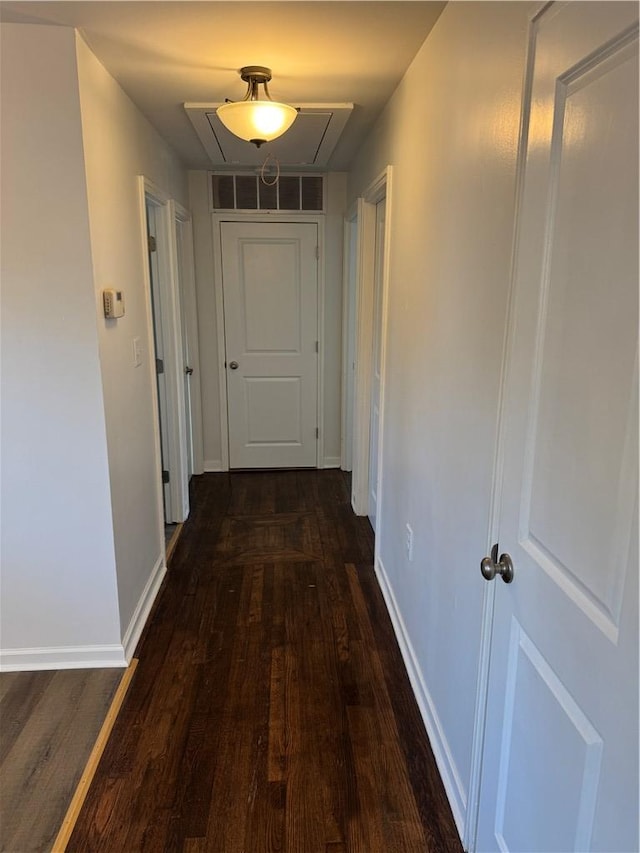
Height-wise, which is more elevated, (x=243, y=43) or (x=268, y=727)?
(x=243, y=43)

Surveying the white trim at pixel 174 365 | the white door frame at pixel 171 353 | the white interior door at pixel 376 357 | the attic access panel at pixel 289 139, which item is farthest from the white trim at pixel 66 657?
the attic access panel at pixel 289 139

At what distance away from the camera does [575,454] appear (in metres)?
0.95

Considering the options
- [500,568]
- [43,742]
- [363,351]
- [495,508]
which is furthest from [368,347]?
[43,742]

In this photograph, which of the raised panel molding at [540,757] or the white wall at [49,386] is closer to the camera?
the raised panel molding at [540,757]

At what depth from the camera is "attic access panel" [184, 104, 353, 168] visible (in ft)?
8.76

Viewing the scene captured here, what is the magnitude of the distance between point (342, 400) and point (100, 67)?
2896mm

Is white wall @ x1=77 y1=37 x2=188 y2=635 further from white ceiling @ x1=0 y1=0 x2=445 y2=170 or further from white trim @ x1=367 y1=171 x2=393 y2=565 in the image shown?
white trim @ x1=367 y1=171 x2=393 y2=565

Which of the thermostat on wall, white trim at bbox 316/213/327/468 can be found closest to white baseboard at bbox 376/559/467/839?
the thermostat on wall

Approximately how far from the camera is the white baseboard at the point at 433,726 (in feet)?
5.37

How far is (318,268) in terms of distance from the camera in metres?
4.41

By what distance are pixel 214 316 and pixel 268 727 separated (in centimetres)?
317

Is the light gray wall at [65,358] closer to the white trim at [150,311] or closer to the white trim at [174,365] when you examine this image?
the white trim at [150,311]

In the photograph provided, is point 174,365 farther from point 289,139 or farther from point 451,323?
point 451,323

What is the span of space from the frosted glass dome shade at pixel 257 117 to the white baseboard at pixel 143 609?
6.75 feet
